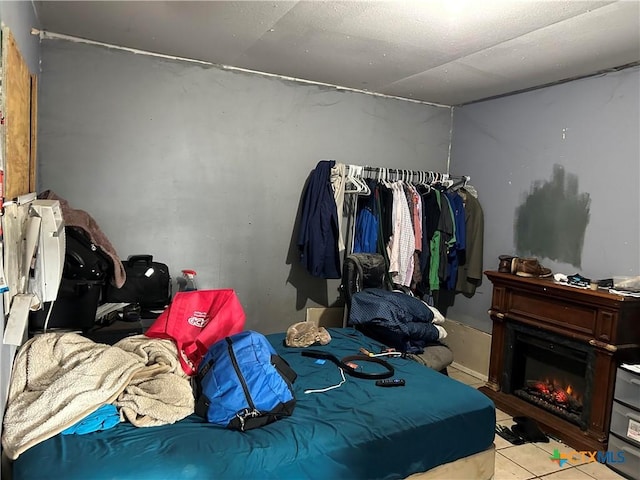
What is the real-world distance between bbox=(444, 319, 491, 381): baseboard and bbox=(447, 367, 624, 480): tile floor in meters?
1.06

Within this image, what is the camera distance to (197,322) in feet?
8.18

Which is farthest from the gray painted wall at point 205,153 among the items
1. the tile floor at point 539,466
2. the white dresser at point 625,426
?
the white dresser at point 625,426

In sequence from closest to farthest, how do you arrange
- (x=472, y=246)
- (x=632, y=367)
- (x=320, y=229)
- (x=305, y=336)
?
(x=632, y=367), (x=305, y=336), (x=320, y=229), (x=472, y=246)

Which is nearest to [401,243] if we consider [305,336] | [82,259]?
[305,336]

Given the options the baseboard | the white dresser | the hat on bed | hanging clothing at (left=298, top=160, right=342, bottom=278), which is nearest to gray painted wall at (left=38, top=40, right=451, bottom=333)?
hanging clothing at (left=298, top=160, right=342, bottom=278)

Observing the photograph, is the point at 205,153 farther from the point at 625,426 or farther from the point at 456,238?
the point at 625,426

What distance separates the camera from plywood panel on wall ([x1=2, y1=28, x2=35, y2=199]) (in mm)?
1649

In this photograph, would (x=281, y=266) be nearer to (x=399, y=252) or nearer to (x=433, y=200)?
(x=399, y=252)

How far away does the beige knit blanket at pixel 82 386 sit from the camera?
5.50 ft

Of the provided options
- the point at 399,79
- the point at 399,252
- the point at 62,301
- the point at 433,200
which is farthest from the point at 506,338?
the point at 62,301

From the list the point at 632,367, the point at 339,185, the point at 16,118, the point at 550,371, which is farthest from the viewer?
the point at 339,185

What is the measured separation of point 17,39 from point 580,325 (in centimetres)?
337

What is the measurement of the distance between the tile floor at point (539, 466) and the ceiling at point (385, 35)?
242 cm

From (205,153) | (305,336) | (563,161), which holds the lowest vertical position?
(305,336)
